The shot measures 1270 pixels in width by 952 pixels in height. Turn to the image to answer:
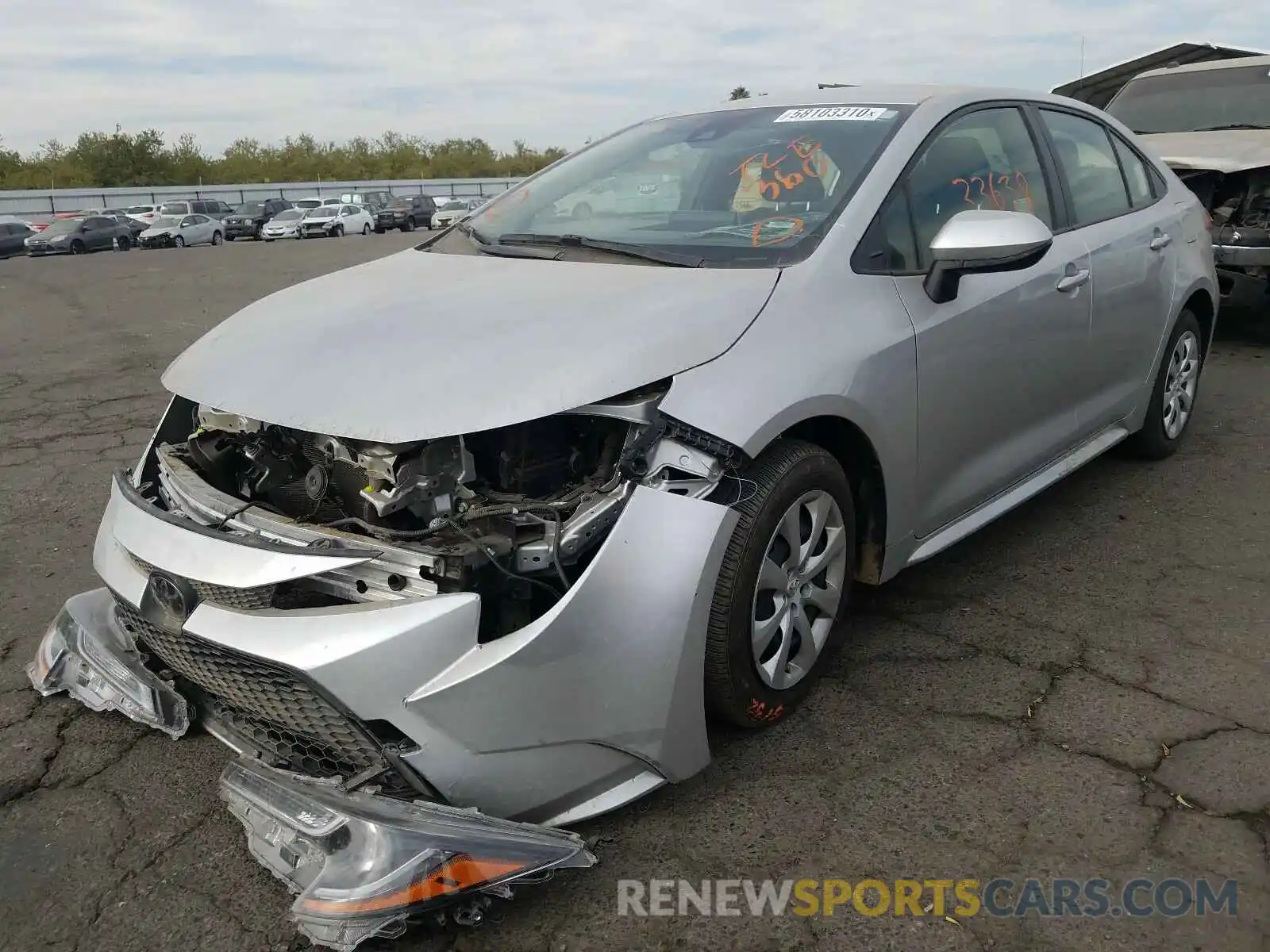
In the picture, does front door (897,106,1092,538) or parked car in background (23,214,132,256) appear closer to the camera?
front door (897,106,1092,538)

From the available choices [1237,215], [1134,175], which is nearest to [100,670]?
[1134,175]

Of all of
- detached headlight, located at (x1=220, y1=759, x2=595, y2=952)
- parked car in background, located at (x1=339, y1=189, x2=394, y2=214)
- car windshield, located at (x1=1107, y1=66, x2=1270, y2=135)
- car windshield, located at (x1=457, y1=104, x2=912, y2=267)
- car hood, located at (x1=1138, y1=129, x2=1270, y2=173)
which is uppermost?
parked car in background, located at (x1=339, y1=189, x2=394, y2=214)

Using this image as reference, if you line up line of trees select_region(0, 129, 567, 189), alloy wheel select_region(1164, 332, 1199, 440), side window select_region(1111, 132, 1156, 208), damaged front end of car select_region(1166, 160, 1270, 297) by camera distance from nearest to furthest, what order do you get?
side window select_region(1111, 132, 1156, 208)
alloy wheel select_region(1164, 332, 1199, 440)
damaged front end of car select_region(1166, 160, 1270, 297)
line of trees select_region(0, 129, 567, 189)

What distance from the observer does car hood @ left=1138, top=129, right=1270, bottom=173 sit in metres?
7.12

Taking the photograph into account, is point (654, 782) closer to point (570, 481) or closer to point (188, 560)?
point (570, 481)

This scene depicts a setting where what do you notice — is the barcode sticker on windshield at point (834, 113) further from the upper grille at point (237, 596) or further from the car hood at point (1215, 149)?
the car hood at point (1215, 149)

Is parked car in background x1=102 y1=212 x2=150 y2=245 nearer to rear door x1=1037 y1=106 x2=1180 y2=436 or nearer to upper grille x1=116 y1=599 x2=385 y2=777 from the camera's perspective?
rear door x1=1037 y1=106 x2=1180 y2=436

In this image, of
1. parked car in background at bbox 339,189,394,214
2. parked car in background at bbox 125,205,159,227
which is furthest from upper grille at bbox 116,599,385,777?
parked car in background at bbox 339,189,394,214

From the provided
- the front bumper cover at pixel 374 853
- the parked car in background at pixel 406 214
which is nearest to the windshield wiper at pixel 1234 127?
the front bumper cover at pixel 374 853

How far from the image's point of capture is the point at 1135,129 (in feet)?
29.1

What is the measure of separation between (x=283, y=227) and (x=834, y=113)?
107ft

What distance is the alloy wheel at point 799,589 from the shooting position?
101 inches

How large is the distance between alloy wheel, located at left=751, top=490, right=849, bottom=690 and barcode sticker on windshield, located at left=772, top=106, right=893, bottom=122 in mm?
1358

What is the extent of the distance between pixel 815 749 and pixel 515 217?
207cm
